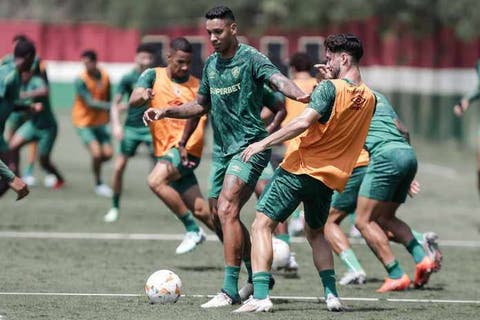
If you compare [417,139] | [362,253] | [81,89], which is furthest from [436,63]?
[362,253]

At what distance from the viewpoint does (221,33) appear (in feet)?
38.5

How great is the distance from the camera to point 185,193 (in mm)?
15078

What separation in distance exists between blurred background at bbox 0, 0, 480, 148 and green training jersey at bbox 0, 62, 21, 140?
1484cm

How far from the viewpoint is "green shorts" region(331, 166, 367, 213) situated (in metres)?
14.3

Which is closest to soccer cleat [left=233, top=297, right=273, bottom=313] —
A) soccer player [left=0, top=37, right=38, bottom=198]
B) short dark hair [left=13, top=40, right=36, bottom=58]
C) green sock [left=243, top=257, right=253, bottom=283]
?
green sock [left=243, top=257, right=253, bottom=283]

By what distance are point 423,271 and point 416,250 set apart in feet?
1.27

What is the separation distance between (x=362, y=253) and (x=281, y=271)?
223 centimetres

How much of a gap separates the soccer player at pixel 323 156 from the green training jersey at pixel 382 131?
2.28 metres

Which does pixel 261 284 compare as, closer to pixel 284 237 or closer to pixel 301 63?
pixel 284 237

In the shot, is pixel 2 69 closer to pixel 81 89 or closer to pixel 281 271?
pixel 281 271

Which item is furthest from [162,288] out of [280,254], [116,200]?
[116,200]

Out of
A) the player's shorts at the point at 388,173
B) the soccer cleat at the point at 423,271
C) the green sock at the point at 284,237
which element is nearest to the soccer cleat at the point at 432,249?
the soccer cleat at the point at 423,271

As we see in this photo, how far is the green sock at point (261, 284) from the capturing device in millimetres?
11031

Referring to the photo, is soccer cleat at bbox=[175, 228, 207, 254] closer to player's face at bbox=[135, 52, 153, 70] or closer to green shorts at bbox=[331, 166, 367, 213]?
green shorts at bbox=[331, 166, 367, 213]
